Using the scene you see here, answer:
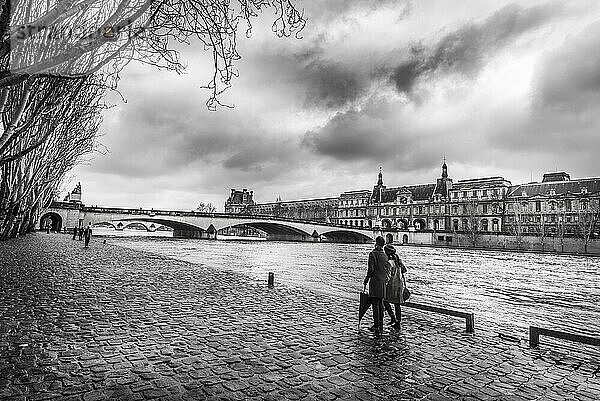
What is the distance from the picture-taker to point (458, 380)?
560 centimetres

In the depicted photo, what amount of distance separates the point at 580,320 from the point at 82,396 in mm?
11987

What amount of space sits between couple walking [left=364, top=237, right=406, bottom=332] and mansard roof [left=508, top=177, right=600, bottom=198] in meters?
92.9

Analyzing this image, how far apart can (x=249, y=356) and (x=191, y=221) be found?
77824 millimetres

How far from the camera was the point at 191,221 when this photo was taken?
81.4 meters

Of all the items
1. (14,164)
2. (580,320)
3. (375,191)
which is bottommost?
(580,320)

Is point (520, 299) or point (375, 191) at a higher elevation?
point (375, 191)

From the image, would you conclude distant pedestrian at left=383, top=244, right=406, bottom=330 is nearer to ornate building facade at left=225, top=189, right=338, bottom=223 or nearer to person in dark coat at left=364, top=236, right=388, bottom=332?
person in dark coat at left=364, top=236, right=388, bottom=332

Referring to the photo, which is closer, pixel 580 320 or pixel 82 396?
pixel 82 396

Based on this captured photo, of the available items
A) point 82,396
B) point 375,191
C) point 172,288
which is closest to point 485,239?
point 375,191

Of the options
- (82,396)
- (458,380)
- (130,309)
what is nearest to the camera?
(82,396)

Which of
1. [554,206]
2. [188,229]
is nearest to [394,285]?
[188,229]

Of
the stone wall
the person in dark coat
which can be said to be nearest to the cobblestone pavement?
the person in dark coat

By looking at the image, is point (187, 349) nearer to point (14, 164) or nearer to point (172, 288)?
point (172, 288)

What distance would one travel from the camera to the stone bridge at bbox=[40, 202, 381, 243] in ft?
237
